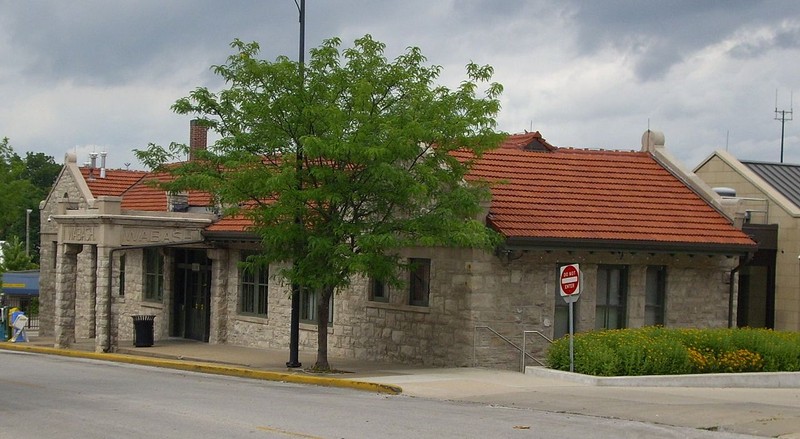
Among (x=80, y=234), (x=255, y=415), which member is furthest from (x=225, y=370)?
(x=255, y=415)

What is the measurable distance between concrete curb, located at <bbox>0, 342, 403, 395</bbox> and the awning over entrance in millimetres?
21707

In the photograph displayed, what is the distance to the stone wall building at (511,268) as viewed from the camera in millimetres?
23656

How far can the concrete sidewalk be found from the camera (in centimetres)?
1588

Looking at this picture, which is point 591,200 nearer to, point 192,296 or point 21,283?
point 192,296

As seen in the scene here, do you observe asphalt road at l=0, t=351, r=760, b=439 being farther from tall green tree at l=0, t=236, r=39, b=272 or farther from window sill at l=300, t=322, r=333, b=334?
tall green tree at l=0, t=236, r=39, b=272

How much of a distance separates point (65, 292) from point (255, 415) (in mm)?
17951

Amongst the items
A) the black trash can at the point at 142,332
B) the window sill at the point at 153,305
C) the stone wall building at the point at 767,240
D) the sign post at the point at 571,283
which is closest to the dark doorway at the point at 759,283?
the stone wall building at the point at 767,240

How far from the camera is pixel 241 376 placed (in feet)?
76.7

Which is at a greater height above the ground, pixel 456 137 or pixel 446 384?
pixel 456 137

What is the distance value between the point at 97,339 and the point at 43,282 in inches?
490

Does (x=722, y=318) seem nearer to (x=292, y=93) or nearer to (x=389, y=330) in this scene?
(x=389, y=330)

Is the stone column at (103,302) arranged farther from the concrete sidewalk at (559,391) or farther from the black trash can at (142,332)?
the concrete sidewalk at (559,391)

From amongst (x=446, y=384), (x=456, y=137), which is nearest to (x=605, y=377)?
(x=446, y=384)

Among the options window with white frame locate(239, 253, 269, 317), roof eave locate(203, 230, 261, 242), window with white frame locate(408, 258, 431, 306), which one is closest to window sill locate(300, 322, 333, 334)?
window with white frame locate(239, 253, 269, 317)
